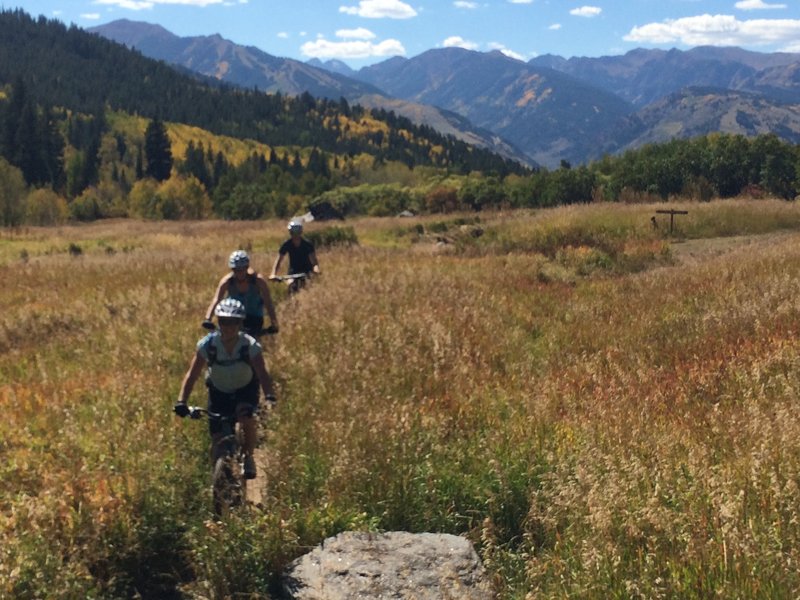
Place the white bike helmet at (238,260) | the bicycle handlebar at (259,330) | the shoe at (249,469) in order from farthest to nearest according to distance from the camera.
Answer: the white bike helmet at (238,260) < the bicycle handlebar at (259,330) < the shoe at (249,469)

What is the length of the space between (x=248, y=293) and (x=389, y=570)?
4.51 m

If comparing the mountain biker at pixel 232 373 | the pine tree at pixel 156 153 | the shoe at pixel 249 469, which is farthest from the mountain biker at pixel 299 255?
the pine tree at pixel 156 153

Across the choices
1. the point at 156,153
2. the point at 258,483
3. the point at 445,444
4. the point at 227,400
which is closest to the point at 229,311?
the point at 227,400

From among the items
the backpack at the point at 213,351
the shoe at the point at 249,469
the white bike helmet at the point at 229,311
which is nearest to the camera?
the shoe at the point at 249,469

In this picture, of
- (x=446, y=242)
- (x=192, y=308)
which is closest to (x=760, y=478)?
(x=192, y=308)

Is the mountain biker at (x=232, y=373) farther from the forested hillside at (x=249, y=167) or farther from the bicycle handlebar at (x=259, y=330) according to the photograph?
the forested hillside at (x=249, y=167)

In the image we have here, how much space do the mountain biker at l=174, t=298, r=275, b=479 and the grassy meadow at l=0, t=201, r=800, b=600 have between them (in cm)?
33

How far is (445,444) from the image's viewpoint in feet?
17.1

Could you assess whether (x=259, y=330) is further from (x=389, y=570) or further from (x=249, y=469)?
(x=389, y=570)

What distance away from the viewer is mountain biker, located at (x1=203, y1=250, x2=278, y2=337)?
738cm

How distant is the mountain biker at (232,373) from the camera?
5.24m

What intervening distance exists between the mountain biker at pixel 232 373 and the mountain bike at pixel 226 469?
0.08 metres

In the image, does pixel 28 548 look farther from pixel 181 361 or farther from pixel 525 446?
pixel 181 361

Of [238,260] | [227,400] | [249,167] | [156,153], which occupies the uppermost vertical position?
[156,153]
